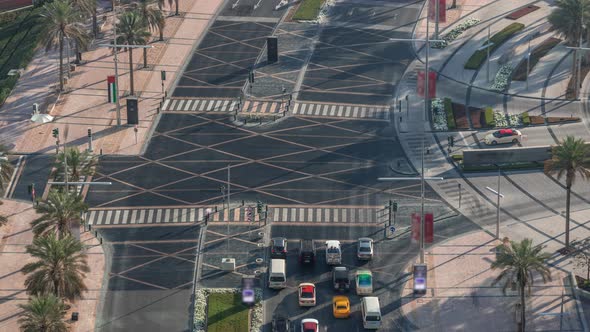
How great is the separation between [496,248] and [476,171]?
776 inches

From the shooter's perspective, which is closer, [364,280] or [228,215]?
[364,280]

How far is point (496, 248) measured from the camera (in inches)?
6211

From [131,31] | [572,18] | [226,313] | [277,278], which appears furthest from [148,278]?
[572,18]

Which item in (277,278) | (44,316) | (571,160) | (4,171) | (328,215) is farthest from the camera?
(328,215)

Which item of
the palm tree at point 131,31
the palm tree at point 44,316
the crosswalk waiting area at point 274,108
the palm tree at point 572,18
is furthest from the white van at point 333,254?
the palm tree at point 572,18

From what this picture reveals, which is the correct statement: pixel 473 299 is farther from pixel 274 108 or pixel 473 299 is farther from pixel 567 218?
pixel 274 108

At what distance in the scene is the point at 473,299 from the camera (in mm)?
151000

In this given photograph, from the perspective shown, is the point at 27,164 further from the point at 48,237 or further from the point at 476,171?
the point at 476,171

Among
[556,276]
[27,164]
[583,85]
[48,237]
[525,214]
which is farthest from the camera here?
[583,85]

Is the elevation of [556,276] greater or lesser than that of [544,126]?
lesser

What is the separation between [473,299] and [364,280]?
11.8 m

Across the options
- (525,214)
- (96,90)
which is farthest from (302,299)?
(96,90)

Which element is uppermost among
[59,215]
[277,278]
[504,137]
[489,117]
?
[489,117]

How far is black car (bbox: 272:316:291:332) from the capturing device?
475ft
